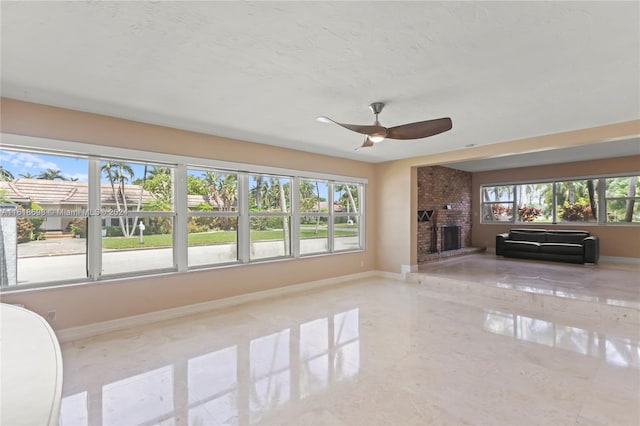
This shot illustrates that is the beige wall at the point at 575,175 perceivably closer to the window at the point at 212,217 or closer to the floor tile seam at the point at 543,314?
the floor tile seam at the point at 543,314

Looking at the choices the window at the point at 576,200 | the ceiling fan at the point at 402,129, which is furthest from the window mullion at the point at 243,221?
the window at the point at 576,200

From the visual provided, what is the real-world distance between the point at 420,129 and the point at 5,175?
4.39 metres

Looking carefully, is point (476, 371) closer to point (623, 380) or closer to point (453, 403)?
point (453, 403)

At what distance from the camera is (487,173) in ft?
31.2

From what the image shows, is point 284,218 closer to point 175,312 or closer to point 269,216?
point 269,216

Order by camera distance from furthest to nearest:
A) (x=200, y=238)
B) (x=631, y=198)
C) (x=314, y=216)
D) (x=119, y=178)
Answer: (x=631, y=198) < (x=314, y=216) < (x=200, y=238) < (x=119, y=178)

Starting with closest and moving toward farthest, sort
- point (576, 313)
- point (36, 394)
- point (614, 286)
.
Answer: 1. point (36, 394)
2. point (576, 313)
3. point (614, 286)

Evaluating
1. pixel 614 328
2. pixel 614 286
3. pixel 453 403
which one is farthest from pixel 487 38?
pixel 614 286

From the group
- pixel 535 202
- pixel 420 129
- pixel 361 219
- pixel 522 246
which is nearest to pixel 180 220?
pixel 420 129

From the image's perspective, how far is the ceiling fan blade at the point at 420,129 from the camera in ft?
9.73

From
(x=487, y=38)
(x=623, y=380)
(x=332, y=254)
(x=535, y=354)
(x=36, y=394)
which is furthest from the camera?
(x=332, y=254)

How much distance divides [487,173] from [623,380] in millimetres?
7852

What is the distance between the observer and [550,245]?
754 cm

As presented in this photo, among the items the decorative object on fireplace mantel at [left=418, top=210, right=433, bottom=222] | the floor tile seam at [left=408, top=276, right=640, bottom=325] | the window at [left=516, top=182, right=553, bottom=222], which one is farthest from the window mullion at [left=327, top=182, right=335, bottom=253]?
the window at [left=516, top=182, right=553, bottom=222]
